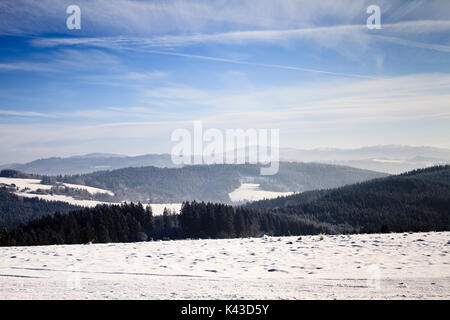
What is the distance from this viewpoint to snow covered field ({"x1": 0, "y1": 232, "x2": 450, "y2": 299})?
9.55 m

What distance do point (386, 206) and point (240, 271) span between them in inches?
5727

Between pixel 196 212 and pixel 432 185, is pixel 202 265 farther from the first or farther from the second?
pixel 432 185

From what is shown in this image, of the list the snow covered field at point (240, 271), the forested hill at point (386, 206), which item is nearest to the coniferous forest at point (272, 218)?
the forested hill at point (386, 206)

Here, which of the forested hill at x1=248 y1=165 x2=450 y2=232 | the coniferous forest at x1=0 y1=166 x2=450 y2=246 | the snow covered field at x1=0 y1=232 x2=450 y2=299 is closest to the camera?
the snow covered field at x1=0 y1=232 x2=450 y2=299

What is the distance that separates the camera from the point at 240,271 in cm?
1234

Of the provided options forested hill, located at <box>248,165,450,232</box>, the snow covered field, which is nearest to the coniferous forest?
forested hill, located at <box>248,165,450,232</box>

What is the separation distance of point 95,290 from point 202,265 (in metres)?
4.69

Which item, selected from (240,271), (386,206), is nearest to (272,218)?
(386,206)

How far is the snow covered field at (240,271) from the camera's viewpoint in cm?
955

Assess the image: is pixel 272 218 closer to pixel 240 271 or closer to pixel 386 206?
pixel 386 206

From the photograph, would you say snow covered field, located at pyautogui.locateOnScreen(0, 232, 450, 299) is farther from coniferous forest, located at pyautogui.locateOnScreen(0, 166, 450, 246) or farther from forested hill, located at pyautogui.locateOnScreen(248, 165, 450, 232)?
forested hill, located at pyautogui.locateOnScreen(248, 165, 450, 232)

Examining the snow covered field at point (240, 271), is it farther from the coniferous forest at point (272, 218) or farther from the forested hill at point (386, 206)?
the forested hill at point (386, 206)
